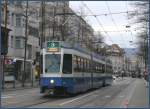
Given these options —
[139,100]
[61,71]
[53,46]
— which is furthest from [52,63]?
[139,100]

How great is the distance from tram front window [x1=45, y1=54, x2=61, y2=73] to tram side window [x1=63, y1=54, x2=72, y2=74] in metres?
0.47

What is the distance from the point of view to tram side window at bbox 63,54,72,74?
30.6 metres

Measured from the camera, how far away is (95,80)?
43.6m

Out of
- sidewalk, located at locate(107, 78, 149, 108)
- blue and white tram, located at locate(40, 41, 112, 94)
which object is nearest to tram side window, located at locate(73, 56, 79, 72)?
blue and white tram, located at locate(40, 41, 112, 94)

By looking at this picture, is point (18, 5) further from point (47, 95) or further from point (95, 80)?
point (47, 95)

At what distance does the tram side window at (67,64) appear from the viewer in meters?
30.6

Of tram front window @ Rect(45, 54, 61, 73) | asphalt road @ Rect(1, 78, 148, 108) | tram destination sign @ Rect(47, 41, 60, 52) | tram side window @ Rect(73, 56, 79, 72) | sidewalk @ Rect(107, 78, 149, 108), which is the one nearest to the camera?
asphalt road @ Rect(1, 78, 148, 108)

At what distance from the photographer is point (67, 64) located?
30.7m

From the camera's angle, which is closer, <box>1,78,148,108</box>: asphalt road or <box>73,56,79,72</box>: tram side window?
<box>1,78,148,108</box>: asphalt road

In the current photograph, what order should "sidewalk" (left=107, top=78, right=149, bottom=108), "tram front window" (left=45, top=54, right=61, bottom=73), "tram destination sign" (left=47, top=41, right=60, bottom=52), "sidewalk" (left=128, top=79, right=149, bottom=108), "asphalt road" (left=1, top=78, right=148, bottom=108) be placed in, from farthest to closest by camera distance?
"tram destination sign" (left=47, top=41, right=60, bottom=52) → "tram front window" (left=45, top=54, right=61, bottom=73) → "sidewalk" (left=128, top=79, right=149, bottom=108) → "sidewalk" (left=107, top=78, right=149, bottom=108) → "asphalt road" (left=1, top=78, right=148, bottom=108)

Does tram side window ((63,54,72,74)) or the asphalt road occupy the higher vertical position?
tram side window ((63,54,72,74))

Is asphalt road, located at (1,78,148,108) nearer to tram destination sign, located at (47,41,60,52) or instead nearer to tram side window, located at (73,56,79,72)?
tram side window, located at (73,56,79,72)

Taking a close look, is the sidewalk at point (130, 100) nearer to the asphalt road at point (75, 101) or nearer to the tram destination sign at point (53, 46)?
the asphalt road at point (75, 101)

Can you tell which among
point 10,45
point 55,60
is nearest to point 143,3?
point 55,60
